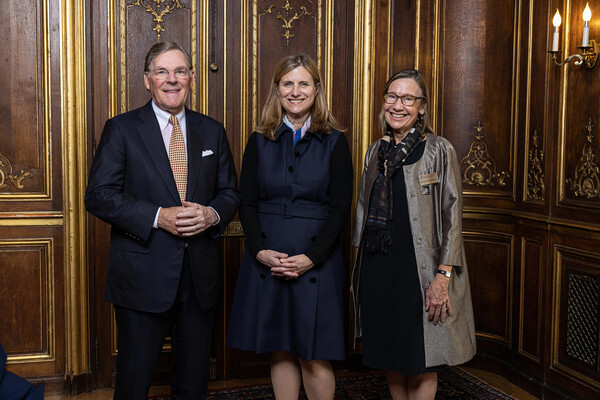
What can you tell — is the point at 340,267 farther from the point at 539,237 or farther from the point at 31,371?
the point at 31,371

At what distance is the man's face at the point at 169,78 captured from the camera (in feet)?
7.63

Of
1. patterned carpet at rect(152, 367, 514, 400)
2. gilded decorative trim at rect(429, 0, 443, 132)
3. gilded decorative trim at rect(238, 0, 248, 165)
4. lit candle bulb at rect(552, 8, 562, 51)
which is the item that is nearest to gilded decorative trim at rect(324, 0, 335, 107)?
gilded decorative trim at rect(238, 0, 248, 165)

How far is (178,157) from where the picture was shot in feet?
7.73

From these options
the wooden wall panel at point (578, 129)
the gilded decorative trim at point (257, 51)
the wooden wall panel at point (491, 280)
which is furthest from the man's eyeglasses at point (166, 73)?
the wooden wall panel at point (491, 280)

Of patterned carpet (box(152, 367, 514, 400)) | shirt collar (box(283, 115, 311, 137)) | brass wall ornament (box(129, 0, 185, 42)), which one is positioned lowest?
patterned carpet (box(152, 367, 514, 400))

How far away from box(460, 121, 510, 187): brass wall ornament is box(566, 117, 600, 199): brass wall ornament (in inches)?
28.0

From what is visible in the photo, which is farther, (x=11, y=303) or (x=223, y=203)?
(x=11, y=303)

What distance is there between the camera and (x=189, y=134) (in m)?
2.39

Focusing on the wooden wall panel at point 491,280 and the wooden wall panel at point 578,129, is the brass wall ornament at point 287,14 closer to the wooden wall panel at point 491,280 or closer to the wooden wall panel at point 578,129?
the wooden wall panel at point 578,129

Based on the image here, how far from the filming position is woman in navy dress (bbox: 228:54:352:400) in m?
2.46

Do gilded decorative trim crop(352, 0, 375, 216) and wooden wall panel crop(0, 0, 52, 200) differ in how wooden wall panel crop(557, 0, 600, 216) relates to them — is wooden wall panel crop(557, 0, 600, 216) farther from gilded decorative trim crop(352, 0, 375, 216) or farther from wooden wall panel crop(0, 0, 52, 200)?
wooden wall panel crop(0, 0, 52, 200)

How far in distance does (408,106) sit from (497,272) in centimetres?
182

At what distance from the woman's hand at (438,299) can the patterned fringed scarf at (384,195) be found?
239 mm

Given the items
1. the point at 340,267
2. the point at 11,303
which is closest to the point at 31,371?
the point at 11,303
